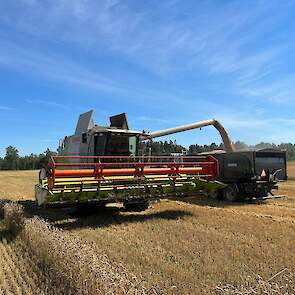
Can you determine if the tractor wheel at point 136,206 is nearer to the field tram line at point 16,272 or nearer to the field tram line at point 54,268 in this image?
the field tram line at point 54,268

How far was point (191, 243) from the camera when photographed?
6.81 meters

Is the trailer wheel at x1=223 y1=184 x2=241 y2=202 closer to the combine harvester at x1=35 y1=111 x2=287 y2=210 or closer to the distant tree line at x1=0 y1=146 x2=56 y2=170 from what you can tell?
the combine harvester at x1=35 y1=111 x2=287 y2=210

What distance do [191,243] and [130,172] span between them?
9.16 ft

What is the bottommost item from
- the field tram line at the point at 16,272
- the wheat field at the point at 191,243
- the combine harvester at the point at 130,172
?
the field tram line at the point at 16,272

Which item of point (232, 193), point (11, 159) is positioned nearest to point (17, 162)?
point (11, 159)

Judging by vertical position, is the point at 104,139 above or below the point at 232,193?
above

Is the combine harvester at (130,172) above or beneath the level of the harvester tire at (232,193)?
above

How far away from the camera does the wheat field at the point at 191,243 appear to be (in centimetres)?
498

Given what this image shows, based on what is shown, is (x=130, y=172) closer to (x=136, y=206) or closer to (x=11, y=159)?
(x=136, y=206)

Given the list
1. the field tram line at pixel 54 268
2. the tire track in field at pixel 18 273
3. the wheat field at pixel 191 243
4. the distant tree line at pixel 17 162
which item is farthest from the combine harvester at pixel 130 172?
the distant tree line at pixel 17 162

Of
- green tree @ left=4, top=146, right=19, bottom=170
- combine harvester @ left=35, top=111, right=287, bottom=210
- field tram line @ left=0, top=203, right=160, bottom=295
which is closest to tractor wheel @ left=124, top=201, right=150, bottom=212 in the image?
combine harvester @ left=35, top=111, right=287, bottom=210

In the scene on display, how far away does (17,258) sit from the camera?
613 centimetres

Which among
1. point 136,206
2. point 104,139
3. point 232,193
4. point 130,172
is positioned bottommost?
point 136,206

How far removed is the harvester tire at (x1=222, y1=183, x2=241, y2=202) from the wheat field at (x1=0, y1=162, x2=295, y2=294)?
7.48ft
